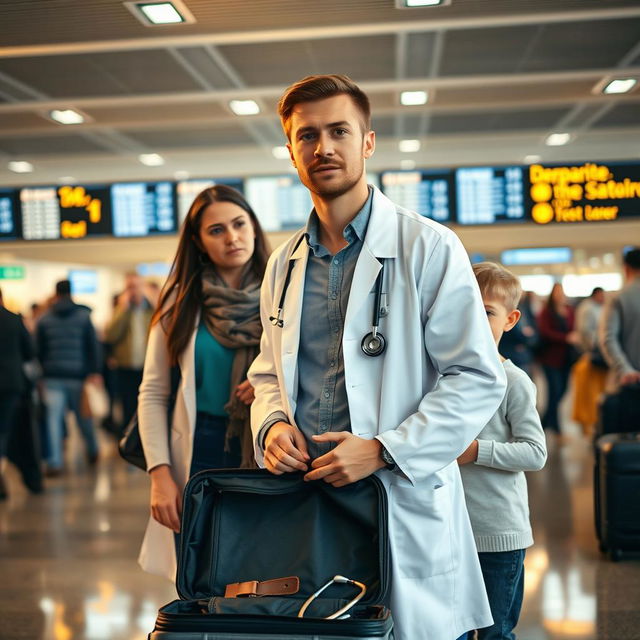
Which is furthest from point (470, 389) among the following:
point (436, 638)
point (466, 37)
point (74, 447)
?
point (74, 447)

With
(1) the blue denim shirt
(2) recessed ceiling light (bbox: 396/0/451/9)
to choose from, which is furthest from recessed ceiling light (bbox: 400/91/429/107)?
(1) the blue denim shirt

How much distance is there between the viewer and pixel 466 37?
5.77 m

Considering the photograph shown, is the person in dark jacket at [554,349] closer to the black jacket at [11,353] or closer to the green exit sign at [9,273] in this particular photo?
the black jacket at [11,353]

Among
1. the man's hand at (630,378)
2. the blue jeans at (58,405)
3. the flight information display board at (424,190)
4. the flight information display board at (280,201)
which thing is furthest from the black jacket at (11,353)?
the man's hand at (630,378)

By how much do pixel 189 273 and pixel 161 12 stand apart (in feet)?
8.34

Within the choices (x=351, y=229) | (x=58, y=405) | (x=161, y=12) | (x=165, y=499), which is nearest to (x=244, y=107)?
(x=161, y=12)

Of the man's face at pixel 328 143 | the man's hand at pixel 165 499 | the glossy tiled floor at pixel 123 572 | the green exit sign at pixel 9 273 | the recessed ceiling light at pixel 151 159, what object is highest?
the recessed ceiling light at pixel 151 159

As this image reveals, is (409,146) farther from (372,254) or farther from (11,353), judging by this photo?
(372,254)

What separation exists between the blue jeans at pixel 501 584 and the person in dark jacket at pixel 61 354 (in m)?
6.50

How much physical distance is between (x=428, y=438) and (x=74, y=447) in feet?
30.5

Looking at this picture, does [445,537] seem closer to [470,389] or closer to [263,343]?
[470,389]

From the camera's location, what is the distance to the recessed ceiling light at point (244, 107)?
23.0 feet

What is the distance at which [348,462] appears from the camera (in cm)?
168

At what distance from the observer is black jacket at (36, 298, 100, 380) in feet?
27.4
